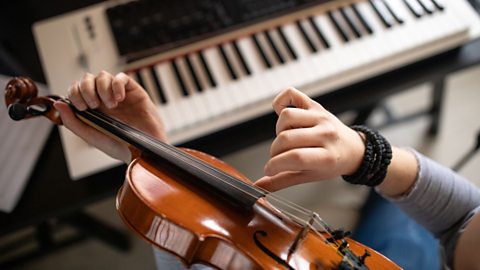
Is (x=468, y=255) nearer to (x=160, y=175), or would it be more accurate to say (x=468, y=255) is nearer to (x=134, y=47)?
(x=160, y=175)

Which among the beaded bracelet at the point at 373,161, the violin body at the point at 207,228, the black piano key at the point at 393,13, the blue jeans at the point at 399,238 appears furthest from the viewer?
the black piano key at the point at 393,13

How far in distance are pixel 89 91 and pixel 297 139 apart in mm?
369

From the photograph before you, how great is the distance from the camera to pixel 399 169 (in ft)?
2.66

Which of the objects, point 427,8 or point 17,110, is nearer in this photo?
point 17,110

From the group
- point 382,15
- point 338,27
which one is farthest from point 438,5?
point 338,27

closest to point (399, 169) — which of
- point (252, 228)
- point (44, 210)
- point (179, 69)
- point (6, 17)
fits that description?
point (252, 228)

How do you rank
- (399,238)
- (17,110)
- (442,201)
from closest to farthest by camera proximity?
(17,110) < (442,201) < (399,238)

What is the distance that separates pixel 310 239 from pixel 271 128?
422 mm

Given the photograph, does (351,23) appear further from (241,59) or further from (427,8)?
(241,59)

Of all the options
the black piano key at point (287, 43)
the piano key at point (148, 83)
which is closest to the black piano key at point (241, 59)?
the black piano key at point (287, 43)

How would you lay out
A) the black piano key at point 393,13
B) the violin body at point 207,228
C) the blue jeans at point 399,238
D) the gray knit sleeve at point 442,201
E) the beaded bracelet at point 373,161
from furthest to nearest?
1. the black piano key at point 393,13
2. the blue jeans at point 399,238
3. the gray knit sleeve at point 442,201
4. the beaded bracelet at point 373,161
5. the violin body at point 207,228

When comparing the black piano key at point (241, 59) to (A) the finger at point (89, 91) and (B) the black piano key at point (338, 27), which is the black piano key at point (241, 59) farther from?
(A) the finger at point (89, 91)

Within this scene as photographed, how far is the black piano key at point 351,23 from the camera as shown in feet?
3.62

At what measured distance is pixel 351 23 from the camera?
1.12m
